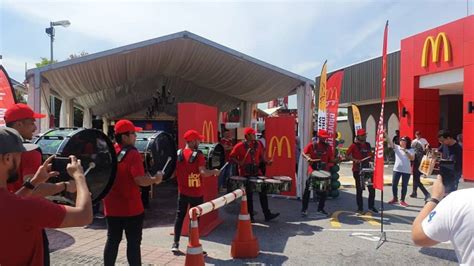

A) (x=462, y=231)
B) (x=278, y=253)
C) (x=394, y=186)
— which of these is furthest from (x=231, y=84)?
(x=462, y=231)

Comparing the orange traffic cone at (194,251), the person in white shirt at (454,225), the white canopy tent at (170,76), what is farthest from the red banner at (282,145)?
the person in white shirt at (454,225)

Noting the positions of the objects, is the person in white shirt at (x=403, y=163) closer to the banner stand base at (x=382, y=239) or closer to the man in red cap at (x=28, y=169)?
the banner stand base at (x=382, y=239)

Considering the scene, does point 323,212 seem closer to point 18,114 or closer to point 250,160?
point 250,160

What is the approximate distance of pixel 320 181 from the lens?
316 inches

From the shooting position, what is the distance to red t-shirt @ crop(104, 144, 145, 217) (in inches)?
164

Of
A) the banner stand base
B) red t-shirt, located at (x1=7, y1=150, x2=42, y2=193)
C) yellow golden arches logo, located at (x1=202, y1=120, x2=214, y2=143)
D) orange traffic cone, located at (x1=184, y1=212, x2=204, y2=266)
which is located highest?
yellow golden arches logo, located at (x1=202, y1=120, x2=214, y2=143)

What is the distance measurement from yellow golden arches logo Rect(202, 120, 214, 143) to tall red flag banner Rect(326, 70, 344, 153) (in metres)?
3.53

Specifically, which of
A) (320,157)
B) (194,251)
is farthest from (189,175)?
(320,157)

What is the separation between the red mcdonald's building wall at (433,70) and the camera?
47.0 ft

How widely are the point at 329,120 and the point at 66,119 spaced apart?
24.5ft

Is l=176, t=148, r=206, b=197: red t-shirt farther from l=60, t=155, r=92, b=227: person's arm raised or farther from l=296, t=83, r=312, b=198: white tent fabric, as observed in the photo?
l=296, t=83, r=312, b=198: white tent fabric

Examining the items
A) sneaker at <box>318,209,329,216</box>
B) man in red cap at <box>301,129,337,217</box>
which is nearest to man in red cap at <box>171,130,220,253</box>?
man in red cap at <box>301,129,337,217</box>

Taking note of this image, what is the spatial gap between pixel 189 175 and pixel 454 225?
4363 millimetres

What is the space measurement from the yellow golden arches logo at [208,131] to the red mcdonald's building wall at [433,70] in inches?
407
